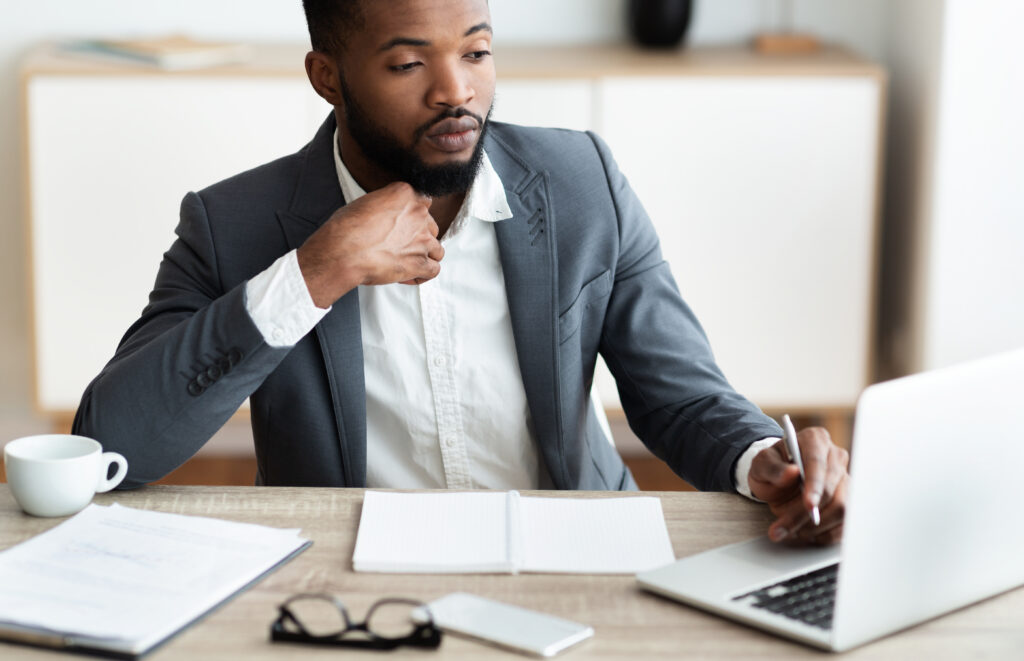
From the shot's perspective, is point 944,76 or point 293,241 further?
point 944,76

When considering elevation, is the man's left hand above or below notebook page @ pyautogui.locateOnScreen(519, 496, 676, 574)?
above

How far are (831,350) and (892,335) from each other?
0.93 ft

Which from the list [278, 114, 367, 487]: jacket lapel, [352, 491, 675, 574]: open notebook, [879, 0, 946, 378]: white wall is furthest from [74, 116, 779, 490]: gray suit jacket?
[879, 0, 946, 378]: white wall

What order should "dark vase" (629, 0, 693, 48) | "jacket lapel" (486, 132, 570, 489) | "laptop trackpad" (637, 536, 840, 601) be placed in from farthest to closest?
1. "dark vase" (629, 0, 693, 48)
2. "jacket lapel" (486, 132, 570, 489)
3. "laptop trackpad" (637, 536, 840, 601)

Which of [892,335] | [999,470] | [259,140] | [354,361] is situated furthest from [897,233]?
[999,470]

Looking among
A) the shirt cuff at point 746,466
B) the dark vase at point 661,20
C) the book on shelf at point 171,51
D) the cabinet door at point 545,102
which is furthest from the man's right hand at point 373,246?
the dark vase at point 661,20

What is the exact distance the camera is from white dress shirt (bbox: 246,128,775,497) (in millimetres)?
1643

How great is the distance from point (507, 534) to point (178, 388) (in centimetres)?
42

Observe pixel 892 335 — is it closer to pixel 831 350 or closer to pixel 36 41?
pixel 831 350

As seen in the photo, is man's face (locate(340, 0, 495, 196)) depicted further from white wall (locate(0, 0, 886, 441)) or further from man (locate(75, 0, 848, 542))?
white wall (locate(0, 0, 886, 441))

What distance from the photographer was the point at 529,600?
1107 millimetres

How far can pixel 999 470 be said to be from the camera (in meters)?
1.06

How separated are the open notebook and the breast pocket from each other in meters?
0.33

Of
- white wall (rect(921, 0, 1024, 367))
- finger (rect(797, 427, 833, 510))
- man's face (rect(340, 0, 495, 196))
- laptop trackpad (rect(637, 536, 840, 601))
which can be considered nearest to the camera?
laptop trackpad (rect(637, 536, 840, 601))
